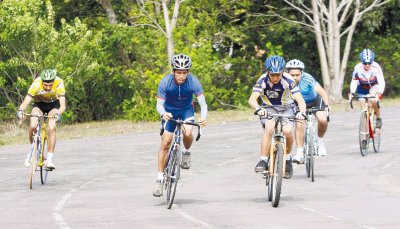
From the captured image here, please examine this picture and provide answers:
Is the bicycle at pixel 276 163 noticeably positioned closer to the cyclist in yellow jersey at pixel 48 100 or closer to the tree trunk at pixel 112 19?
the cyclist in yellow jersey at pixel 48 100

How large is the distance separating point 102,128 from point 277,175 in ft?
67.5

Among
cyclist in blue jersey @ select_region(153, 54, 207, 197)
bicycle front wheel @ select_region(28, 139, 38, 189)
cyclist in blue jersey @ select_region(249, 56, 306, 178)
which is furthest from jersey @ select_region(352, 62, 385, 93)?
cyclist in blue jersey @ select_region(153, 54, 207, 197)

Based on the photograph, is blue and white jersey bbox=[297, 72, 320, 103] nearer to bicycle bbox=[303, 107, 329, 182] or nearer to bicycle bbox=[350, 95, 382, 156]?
bicycle bbox=[303, 107, 329, 182]

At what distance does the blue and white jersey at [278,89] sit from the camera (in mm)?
15328

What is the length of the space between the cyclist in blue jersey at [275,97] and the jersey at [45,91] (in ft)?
12.9

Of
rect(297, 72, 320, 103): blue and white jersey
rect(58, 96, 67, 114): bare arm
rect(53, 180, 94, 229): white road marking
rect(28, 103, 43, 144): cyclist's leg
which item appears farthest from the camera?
rect(297, 72, 320, 103): blue and white jersey

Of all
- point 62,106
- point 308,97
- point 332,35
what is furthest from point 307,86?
point 332,35

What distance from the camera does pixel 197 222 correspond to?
513 inches

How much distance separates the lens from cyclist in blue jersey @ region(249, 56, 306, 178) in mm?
14961

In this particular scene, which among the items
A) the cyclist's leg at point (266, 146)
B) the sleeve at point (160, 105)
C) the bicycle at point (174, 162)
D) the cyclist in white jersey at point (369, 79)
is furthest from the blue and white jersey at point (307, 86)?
the sleeve at point (160, 105)

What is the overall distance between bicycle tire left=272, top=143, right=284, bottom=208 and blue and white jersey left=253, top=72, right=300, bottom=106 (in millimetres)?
1001

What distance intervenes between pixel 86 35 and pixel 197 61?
490 centimetres

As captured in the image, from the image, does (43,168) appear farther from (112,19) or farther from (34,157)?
(112,19)

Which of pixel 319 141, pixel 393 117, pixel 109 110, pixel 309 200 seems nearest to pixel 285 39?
pixel 109 110
